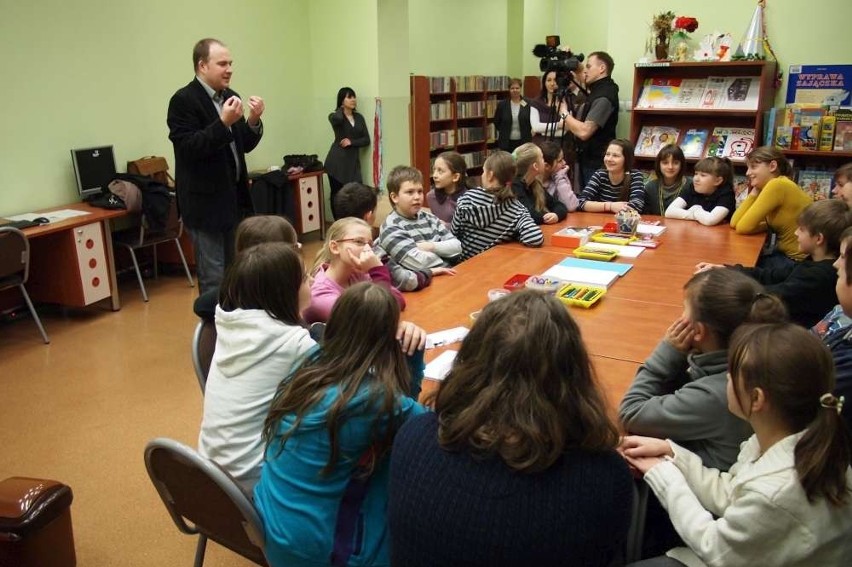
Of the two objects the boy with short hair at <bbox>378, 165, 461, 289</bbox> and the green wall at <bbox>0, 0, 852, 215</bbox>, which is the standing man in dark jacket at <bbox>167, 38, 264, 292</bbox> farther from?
the green wall at <bbox>0, 0, 852, 215</bbox>

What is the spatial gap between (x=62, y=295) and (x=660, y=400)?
4148 millimetres

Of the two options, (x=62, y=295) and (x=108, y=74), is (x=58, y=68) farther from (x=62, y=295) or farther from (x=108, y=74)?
(x=62, y=295)

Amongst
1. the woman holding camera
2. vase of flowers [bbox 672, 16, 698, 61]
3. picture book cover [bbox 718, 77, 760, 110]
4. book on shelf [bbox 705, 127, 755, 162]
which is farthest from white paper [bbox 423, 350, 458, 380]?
the woman holding camera

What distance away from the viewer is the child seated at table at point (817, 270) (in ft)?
8.25

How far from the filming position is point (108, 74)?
5.12 meters

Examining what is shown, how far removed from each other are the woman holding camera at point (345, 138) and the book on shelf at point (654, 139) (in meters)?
2.69

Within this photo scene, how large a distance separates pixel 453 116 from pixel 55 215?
4.70 m

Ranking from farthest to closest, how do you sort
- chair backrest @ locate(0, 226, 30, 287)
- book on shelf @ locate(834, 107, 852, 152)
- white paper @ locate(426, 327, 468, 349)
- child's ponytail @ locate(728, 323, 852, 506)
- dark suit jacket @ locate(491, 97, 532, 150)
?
dark suit jacket @ locate(491, 97, 532, 150)
book on shelf @ locate(834, 107, 852, 152)
chair backrest @ locate(0, 226, 30, 287)
white paper @ locate(426, 327, 468, 349)
child's ponytail @ locate(728, 323, 852, 506)

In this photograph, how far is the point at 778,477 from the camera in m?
1.17

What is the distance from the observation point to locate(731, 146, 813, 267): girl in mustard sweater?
3528 mm

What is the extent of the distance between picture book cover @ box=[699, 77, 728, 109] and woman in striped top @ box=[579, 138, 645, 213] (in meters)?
1.31

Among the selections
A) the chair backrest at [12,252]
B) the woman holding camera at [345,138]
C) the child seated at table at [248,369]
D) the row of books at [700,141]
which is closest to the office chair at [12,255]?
the chair backrest at [12,252]

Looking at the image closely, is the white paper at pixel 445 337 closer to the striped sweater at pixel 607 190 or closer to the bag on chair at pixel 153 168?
the striped sweater at pixel 607 190

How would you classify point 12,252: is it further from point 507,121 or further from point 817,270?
point 507,121
